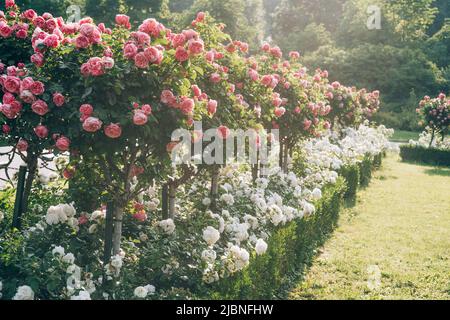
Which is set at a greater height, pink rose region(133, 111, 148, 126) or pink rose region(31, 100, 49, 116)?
pink rose region(31, 100, 49, 116)

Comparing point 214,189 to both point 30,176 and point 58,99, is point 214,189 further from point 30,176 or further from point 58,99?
point 58,99

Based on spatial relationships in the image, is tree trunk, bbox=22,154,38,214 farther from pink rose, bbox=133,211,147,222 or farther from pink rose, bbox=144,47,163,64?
pink rose, bbox=144,47,163,64

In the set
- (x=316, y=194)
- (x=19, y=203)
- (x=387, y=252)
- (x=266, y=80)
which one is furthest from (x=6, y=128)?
(x=387, y=252)

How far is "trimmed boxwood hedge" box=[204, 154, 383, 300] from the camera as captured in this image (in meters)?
4.00

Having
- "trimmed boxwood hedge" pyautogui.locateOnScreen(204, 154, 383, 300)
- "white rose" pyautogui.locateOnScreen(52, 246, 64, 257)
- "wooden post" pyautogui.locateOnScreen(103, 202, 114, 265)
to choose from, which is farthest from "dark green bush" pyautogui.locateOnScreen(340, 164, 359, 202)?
"white rose" pyautogui.locateOnScreen(52, 246, 64, 257)

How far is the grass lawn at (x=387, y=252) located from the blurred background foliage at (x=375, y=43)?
2051cm

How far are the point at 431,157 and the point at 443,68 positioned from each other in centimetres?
2166

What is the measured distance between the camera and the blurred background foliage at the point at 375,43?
32312mm

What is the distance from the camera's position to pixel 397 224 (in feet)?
28.4

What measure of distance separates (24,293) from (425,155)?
16.2 meters

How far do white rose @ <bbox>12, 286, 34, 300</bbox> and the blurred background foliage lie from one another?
2786 centimetres

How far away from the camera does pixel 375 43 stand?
38.2 meters
